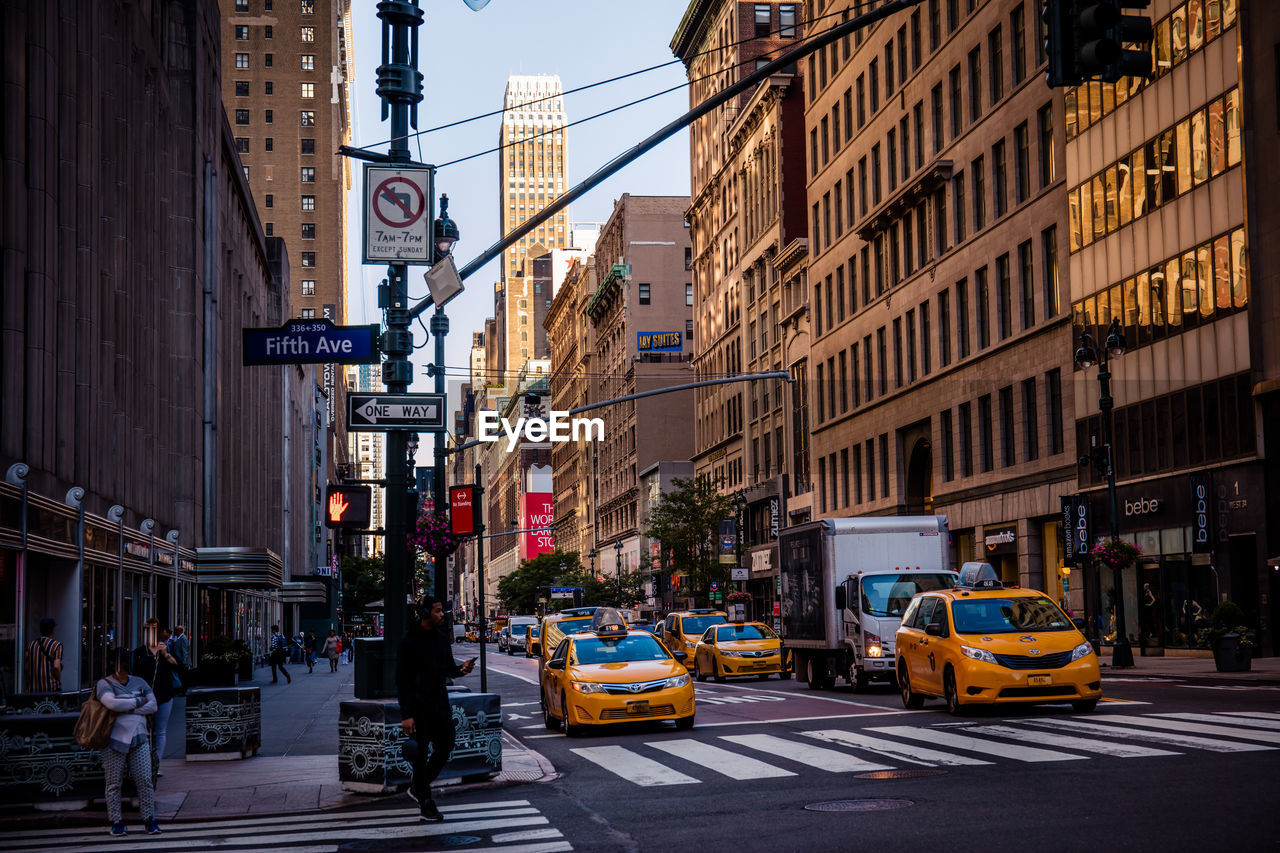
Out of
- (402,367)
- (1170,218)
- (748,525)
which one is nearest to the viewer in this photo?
(402,367)

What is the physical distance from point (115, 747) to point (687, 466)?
94007 millimetres

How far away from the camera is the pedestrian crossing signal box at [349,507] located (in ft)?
61.5

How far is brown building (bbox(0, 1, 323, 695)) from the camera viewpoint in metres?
24.9

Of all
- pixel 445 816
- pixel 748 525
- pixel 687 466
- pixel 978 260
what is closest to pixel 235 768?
pixel 445 816

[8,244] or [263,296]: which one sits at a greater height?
[263,296]

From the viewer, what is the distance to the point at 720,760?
53.7 feet

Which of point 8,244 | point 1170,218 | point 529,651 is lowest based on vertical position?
point 529,651

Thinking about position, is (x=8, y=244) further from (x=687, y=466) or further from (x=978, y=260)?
(x=687, y=466)

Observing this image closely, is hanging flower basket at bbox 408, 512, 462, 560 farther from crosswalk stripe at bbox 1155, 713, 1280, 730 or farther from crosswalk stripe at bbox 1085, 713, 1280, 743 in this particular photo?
crosswalk stripe at bbox 1155, 713, 1280, 730

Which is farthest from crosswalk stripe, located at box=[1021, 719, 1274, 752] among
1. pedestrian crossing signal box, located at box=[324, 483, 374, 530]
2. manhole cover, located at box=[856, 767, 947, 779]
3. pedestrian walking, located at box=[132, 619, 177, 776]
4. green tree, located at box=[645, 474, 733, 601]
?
green tree, located at box=[645, 474, 733, 601]

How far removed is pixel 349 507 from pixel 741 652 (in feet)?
67.6

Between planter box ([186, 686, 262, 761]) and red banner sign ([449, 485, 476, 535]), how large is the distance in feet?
→ 23.5

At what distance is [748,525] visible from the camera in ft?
267

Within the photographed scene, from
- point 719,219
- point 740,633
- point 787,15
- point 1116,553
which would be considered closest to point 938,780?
point 1116,553
